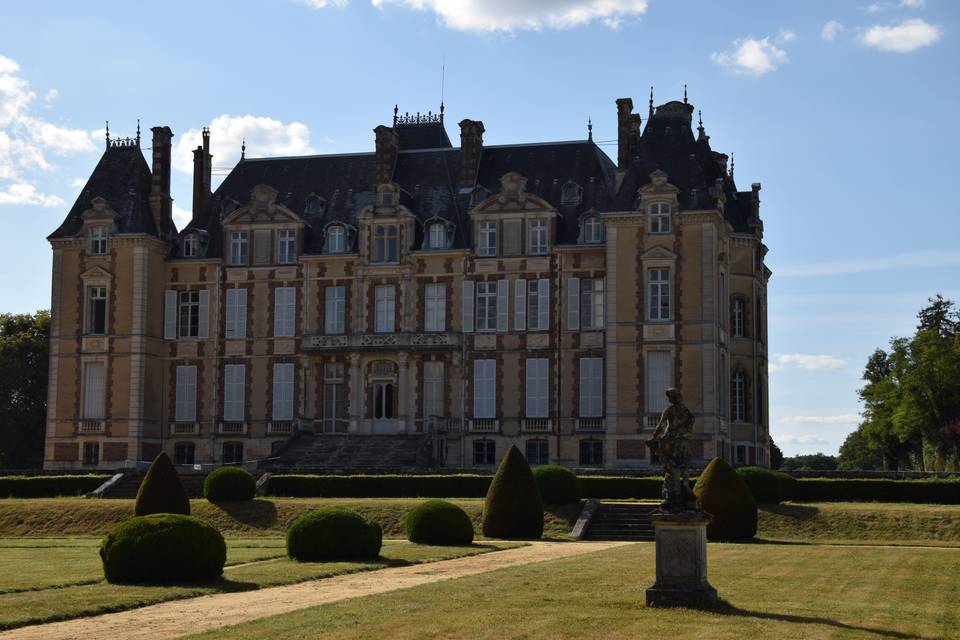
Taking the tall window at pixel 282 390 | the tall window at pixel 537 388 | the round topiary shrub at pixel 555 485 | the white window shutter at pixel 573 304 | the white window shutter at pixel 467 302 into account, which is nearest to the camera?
the round topiary shrub at pixel 555 485

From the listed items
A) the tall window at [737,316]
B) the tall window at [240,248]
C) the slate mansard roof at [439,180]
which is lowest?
the tall window at [737,316]

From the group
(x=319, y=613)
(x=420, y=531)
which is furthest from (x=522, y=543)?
(x=319, y=613)

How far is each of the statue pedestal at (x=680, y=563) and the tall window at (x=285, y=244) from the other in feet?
127

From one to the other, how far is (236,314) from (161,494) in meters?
20.0

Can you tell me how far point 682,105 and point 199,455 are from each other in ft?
76.6

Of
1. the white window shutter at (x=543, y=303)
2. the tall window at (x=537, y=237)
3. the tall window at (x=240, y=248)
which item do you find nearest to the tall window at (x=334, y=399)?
the tall window at (x=240, y=248)

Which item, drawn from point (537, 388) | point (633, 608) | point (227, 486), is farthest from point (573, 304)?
point (633, 608)

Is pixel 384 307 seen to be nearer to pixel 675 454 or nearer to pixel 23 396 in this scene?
pixel 23 396

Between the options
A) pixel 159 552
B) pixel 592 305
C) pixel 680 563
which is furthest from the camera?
pixel 592 305

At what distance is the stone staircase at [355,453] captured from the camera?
50094 mm

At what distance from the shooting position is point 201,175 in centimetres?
5909

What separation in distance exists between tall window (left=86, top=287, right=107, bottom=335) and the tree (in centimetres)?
1000

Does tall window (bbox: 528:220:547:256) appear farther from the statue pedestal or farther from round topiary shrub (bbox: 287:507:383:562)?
the statue pedestal

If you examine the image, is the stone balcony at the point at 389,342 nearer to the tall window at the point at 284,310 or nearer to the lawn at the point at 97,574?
the tall window at the point at 284,310
